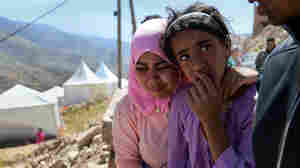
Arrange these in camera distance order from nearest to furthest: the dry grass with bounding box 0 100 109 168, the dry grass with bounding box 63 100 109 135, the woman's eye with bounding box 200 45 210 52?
the woman's eye with bounding box 200 45 210 52
the dry grass with bounding box 0 100 109 168
the dry grass with bounding box 63 100 109 135

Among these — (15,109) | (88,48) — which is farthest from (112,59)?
(15,109)

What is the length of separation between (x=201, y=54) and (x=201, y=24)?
4.3 inches

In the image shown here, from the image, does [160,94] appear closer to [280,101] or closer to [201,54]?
[201,54]

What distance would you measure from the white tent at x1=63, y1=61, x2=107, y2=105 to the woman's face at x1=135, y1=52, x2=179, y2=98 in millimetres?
12255

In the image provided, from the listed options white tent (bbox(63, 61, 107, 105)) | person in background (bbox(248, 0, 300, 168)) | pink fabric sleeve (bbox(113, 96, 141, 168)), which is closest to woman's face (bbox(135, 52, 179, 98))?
pink fabric sleeve (bbox(113, 96, 141, 168))

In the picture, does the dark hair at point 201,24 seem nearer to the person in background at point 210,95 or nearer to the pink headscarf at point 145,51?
the person in background at point 210,95

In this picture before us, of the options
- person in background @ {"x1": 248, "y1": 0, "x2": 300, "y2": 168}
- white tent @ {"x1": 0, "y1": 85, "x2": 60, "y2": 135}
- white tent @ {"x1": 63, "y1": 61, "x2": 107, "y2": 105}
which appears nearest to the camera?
person in background @ {"x1": 248, "y1": 0, "x2": 300, "y2": 168}

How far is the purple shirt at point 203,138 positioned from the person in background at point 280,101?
0.47ft

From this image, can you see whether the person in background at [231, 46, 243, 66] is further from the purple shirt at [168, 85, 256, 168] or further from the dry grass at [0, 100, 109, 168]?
the dry grass at [0, 100, 109, 168]

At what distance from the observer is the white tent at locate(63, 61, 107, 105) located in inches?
524

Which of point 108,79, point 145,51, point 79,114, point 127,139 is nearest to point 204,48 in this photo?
point 145,51

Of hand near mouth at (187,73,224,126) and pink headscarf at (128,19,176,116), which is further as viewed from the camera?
pink headscarf at (128,19,176,116)

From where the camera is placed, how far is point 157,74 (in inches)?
40.4

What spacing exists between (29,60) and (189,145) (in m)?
28.8
